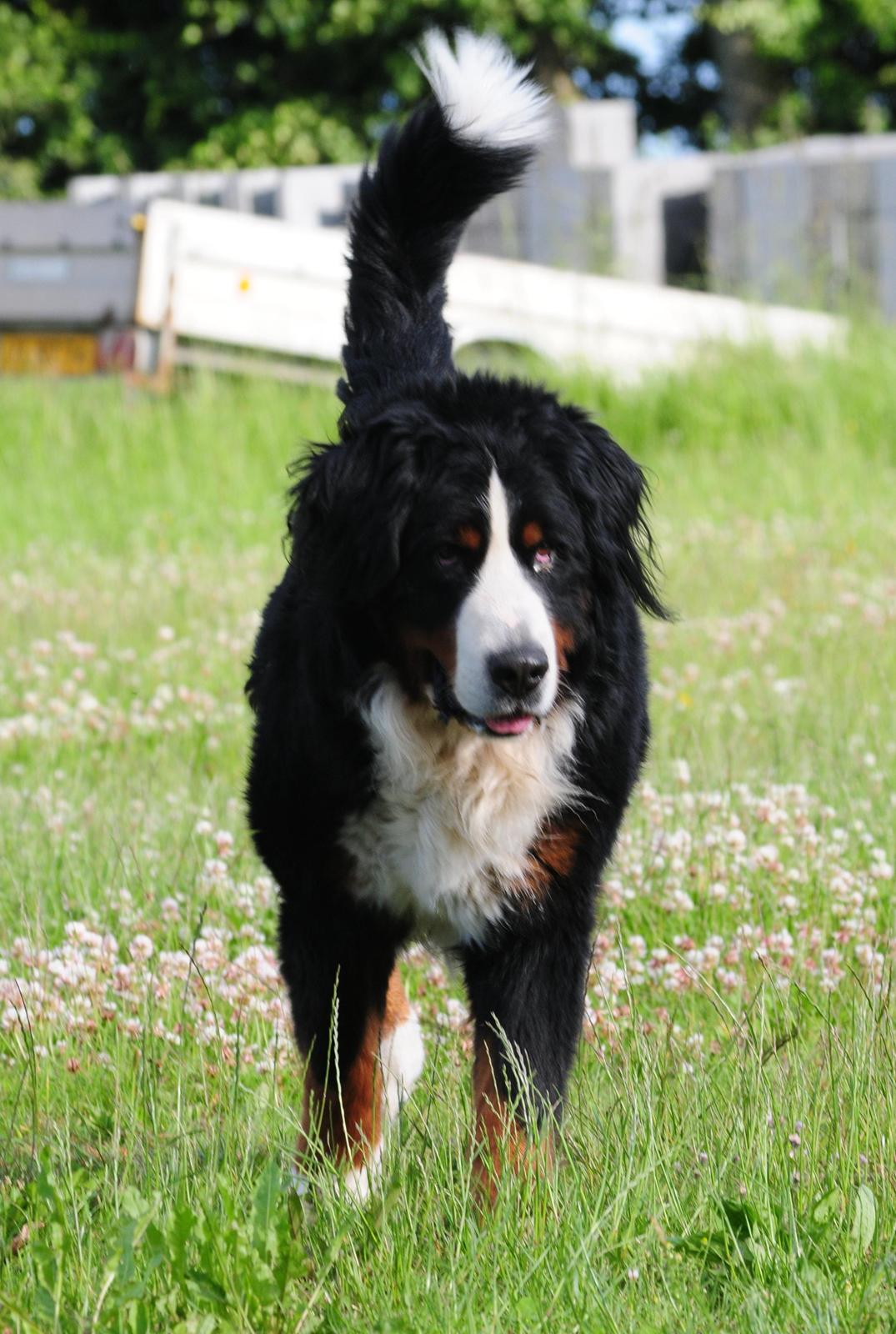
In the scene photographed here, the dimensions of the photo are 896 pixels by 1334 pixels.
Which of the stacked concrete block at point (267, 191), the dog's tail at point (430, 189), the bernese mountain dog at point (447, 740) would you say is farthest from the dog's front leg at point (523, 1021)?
the stacked concrete block at point (267, 191)

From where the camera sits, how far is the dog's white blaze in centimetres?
258

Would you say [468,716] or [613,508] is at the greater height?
[613,508]

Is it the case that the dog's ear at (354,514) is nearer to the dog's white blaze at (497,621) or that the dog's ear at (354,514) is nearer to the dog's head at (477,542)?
the dog's head at (477,542)

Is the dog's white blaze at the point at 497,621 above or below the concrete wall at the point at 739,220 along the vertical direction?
above

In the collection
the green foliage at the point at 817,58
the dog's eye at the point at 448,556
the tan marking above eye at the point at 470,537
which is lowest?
the green foliage at the point at 817,58

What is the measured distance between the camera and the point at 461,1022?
341 cm

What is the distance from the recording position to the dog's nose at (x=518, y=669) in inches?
101

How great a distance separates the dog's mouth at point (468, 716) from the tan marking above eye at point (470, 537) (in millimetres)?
202

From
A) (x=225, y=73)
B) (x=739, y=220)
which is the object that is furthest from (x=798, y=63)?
(x=739, y=220)

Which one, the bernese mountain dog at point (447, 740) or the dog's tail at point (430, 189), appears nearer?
the bernese mountain dog at point (447, 740)

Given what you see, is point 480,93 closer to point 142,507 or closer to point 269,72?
point 142,507

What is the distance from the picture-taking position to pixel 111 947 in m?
3.48

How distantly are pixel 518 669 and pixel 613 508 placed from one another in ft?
1.65

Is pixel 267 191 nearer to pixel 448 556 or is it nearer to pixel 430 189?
pixel 430 189
